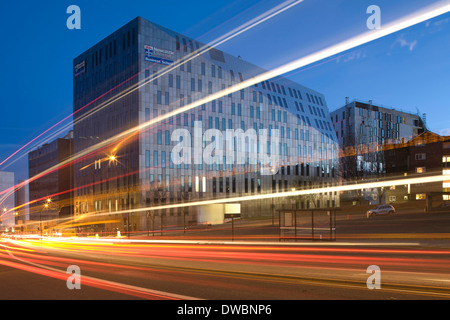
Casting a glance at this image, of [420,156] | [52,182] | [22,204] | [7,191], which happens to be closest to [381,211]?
[420,156]

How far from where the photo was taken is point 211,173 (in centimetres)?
7256

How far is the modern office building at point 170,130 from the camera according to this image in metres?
65.2

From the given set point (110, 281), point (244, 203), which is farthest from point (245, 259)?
point (244, 203)

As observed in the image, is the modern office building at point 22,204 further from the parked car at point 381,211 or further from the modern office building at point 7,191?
the parked car at point 381,211

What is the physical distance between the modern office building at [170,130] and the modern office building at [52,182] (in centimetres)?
2126

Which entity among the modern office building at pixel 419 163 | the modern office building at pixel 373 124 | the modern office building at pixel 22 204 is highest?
the modern office building at pixel 373 124

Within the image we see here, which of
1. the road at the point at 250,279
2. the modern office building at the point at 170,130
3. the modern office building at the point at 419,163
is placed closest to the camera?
the road at the point at 250,279

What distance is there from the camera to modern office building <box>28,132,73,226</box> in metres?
102

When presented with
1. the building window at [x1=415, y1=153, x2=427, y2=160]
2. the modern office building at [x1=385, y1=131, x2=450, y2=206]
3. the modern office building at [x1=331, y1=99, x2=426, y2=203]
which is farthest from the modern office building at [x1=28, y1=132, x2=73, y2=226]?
the building window at [x1=415, y1=153, x2=427, y2=160]

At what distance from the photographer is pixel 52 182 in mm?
112188

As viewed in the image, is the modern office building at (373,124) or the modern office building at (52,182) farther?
the modern office building at (52,182)

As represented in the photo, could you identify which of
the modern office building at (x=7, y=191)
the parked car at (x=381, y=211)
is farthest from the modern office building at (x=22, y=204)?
the parked car at (x=381, y=211)
